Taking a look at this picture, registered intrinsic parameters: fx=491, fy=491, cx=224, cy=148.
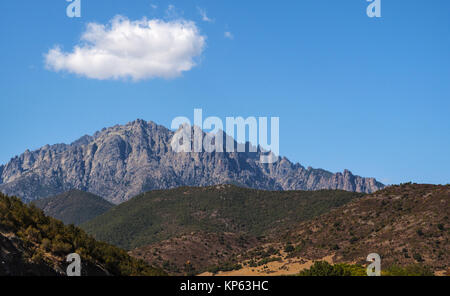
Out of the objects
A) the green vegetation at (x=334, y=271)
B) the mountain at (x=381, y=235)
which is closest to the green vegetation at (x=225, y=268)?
the mountain at (x=381, y=235)

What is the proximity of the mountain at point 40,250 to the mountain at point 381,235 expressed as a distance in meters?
54.7

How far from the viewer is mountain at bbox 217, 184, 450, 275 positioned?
297 feet

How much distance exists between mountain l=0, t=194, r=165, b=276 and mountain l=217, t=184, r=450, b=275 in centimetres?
5471

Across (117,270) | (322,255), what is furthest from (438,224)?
(117,270)

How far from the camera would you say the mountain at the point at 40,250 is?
1246 inches

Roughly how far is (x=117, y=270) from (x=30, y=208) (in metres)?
10.9

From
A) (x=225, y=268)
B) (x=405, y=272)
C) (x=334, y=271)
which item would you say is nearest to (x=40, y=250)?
(x=334, y=271)

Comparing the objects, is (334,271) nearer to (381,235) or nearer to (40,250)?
(40,250)

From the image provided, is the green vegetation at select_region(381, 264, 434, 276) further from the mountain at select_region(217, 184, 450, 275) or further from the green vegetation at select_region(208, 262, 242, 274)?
the green vegetation at select_region(208, 262, 242, 274)

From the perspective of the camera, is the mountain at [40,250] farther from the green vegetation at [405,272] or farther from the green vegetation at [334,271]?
the green vegetation at [405,272]

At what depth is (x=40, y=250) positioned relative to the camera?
3491cm
